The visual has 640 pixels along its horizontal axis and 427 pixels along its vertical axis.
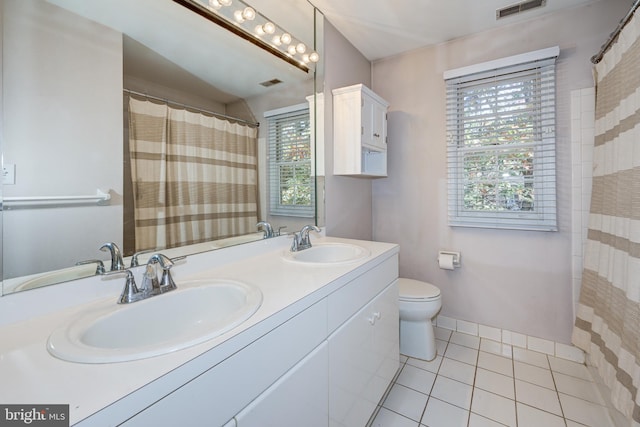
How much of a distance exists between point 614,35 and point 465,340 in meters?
2.09

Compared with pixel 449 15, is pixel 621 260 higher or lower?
lower

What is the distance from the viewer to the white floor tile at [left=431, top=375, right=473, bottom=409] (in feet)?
5.13

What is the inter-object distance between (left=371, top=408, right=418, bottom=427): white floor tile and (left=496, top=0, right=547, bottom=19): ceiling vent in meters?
2.57

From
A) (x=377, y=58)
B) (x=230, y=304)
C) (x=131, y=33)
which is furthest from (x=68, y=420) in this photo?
(x=377, y=58)

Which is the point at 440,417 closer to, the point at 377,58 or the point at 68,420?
the point at 68,420

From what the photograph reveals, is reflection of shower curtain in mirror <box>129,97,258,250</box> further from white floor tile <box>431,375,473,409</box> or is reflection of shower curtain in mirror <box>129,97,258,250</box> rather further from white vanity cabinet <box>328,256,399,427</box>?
white floor tile <box>431,375,473,409</box>

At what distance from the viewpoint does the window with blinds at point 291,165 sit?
1.62 m

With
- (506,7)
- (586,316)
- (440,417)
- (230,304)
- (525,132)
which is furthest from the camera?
(525,132)

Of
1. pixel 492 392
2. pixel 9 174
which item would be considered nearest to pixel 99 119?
pixel 9 174

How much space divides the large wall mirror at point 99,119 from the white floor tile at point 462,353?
1709 mm

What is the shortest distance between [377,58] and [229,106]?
175 centimetres

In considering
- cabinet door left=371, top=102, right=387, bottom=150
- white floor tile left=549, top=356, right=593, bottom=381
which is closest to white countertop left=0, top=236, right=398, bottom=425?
cabinet door left=371, top=102, right=387, bottom=150

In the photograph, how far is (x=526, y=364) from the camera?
1.88m

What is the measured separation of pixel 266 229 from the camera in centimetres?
157
